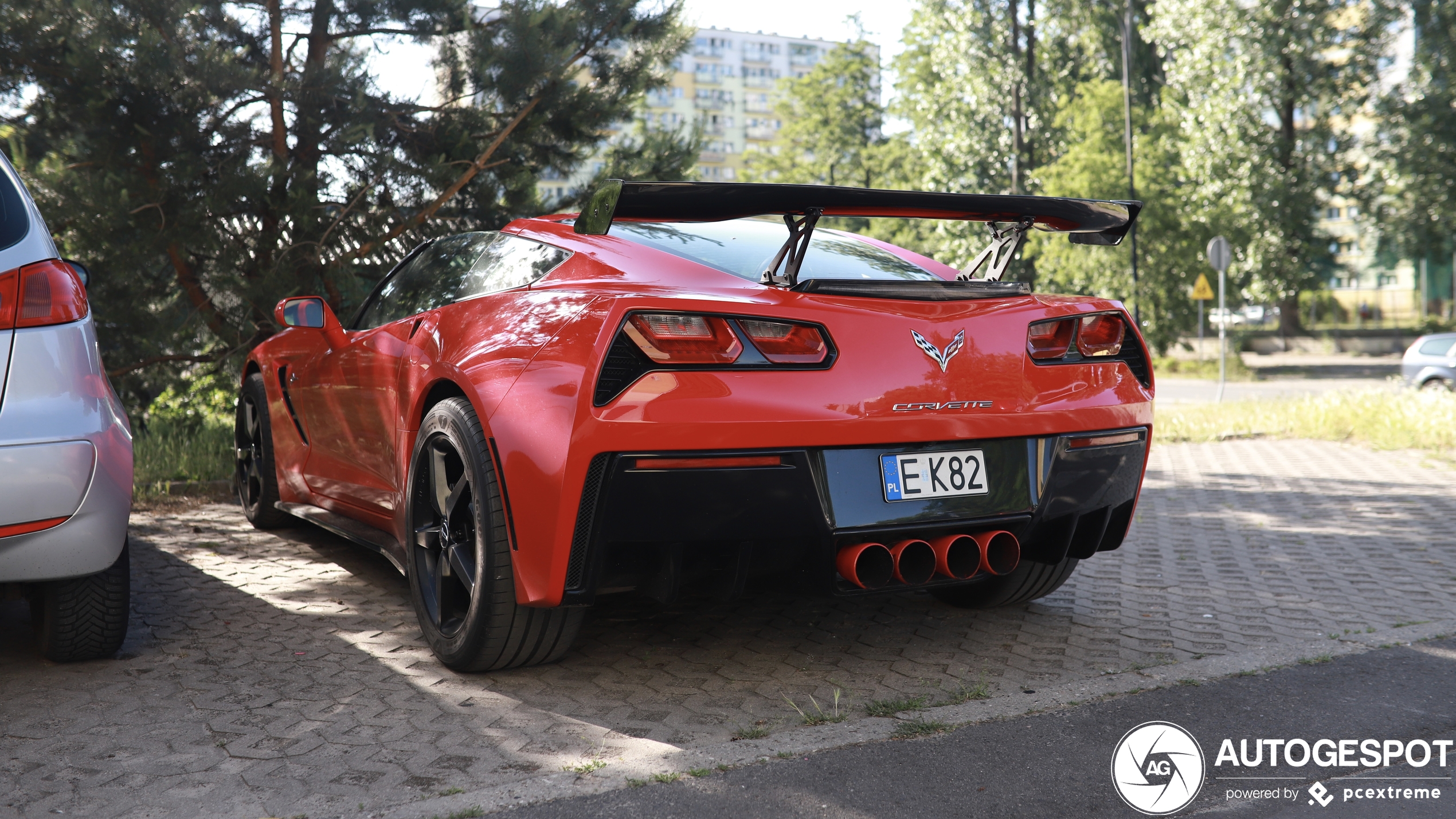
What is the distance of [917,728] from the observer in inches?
113

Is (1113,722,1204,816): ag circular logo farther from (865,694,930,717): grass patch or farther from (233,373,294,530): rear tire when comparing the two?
(233,373,294,530): rear tire

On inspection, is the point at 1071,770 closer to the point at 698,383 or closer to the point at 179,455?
the point at 698,383

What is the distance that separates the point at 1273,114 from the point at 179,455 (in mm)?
30137

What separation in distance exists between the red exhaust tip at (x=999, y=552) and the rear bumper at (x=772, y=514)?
1.2 inches

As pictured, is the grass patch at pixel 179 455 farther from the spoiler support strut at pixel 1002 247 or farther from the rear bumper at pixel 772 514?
the spoiler support strut at pixel 1002 247

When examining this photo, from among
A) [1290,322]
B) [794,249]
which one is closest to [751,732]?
[794,249]

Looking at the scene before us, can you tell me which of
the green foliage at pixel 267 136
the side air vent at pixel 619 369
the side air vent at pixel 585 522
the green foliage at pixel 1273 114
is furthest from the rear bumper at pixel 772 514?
the green foliage at pixel 1273 114

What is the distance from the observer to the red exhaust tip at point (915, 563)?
9.86ft

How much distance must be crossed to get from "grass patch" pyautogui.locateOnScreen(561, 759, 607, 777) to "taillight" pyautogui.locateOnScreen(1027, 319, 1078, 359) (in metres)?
1.60

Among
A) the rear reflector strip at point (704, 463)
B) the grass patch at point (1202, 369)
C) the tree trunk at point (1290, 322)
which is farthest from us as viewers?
the tree trunk at point (1290, 322)

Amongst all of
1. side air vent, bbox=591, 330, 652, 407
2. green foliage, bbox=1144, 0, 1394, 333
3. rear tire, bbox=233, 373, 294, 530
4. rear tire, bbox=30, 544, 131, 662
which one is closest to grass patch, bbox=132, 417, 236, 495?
rear tire, bbox=233, 373, 294, 530

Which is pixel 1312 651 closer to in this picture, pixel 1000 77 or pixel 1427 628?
pixel 1427 628

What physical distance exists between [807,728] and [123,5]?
20.6ft

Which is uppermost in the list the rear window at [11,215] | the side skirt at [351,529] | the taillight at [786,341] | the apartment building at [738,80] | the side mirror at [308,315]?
the apartment building at [738,80]
